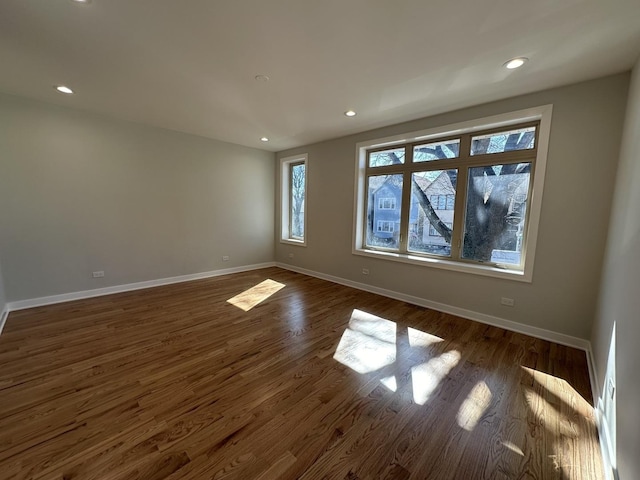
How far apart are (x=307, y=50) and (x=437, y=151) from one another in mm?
2360

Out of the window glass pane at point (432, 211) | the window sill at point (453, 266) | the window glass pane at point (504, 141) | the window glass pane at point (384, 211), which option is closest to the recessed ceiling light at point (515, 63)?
the window glass pane at point (504, 141)

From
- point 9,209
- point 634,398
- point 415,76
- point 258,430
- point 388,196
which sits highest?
point 415,76

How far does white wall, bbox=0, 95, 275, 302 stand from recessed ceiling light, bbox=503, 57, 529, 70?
447 cm

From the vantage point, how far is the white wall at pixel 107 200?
3227mm

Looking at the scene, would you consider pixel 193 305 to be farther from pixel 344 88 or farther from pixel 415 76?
pixel 415 76

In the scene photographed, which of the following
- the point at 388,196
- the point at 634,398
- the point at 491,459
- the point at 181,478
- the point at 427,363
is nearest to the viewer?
the point at 634,398

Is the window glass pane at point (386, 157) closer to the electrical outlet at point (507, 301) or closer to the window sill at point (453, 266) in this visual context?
the window sill at point (453, 266)

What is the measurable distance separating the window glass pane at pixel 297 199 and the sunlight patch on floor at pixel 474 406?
4.24 metres

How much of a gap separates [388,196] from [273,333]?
276 centimetres

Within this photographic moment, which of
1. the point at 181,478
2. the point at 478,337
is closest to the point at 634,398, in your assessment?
the point at 478,337

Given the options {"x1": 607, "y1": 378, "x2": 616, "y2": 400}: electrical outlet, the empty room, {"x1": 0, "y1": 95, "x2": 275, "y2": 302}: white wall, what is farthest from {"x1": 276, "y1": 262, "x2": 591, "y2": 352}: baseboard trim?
{"x1": 0, "y1": 95, "x2": 275, "y2": 302}: white wall

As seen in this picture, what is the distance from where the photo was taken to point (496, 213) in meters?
3.16

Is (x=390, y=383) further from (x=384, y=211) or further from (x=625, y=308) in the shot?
(x=384, y=211)

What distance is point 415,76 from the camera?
247 cm
